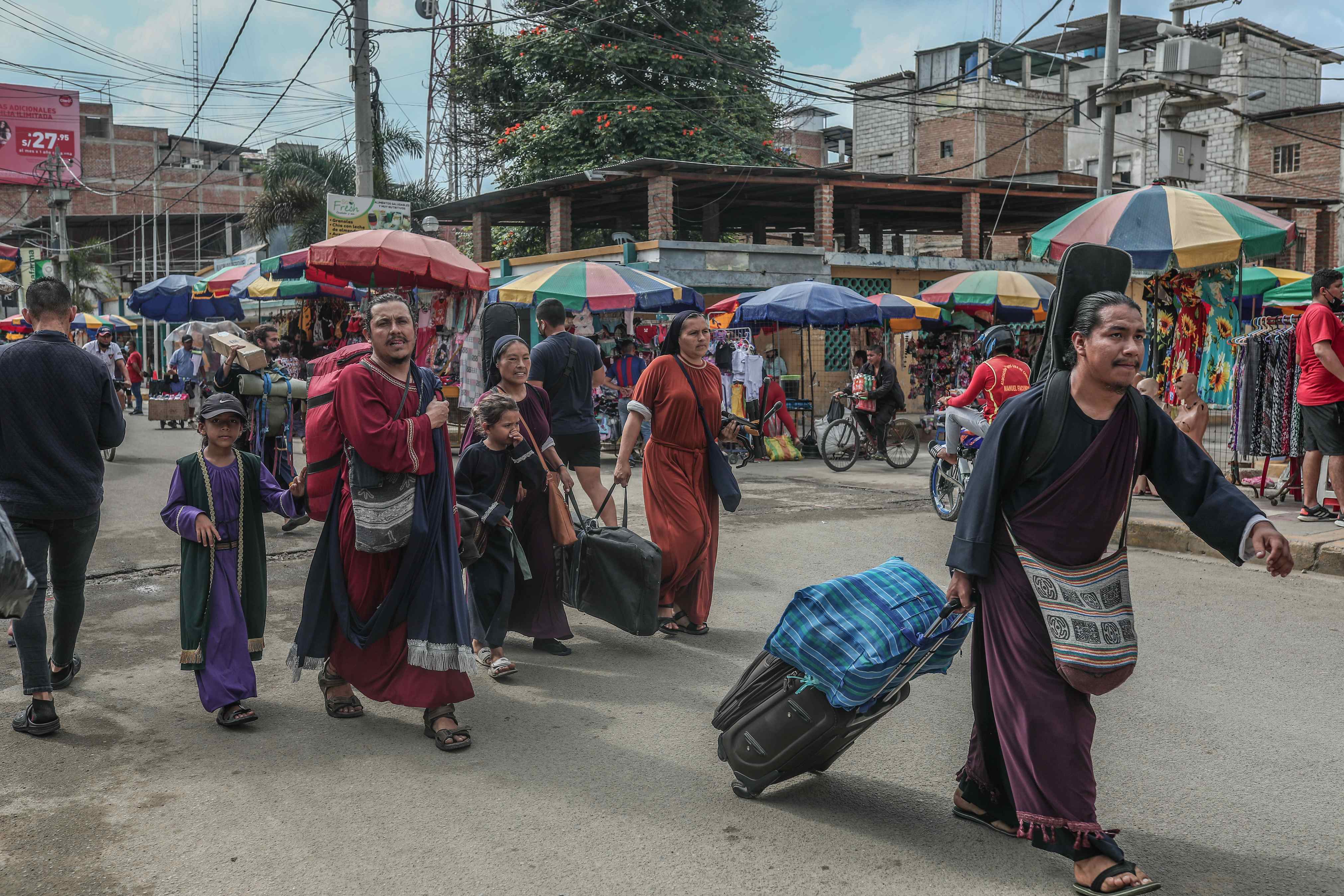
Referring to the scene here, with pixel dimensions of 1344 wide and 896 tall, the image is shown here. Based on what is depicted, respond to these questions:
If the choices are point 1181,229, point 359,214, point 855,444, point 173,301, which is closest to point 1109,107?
point 855,444

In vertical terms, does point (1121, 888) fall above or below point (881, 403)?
below

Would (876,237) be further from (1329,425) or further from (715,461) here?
(715,461)

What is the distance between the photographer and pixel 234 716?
14.9 feet

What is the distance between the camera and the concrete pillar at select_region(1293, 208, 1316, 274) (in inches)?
1177

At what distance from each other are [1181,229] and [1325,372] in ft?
5.07

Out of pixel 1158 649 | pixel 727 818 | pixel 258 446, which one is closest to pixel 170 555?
pixel 258 446

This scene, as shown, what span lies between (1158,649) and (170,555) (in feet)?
22.5

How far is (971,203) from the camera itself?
25.6 metres

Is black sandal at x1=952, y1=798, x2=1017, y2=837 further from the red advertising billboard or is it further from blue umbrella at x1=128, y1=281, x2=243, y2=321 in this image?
the red advertising billboard

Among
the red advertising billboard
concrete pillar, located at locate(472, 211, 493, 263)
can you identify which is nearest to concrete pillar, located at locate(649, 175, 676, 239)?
concrete pillar, located at locate(472, 211, 493, 263)

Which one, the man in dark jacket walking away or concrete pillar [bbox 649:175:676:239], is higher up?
concrete pillar [bbox 649:175:676:239]

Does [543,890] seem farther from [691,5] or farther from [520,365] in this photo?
[691,5]

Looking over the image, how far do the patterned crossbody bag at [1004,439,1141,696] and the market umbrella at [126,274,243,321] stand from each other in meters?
17.6

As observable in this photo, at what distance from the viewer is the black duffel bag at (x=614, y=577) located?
17.9 feet
